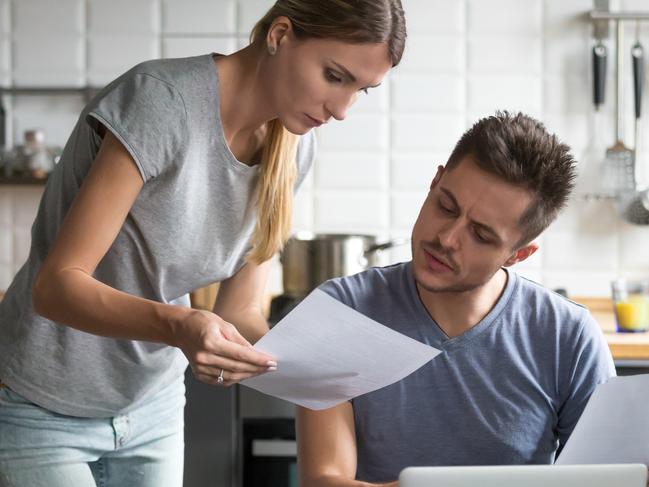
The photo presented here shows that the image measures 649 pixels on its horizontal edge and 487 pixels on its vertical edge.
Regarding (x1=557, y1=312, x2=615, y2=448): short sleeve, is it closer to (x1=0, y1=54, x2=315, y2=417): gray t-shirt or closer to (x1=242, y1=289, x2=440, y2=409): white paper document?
(x1=242, y1=289, x2=440, y2=409): white paper document

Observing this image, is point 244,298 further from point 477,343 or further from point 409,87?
point 409,87

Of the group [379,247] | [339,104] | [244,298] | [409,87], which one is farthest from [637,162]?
[339,104]

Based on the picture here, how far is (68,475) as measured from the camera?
1495 millimetres

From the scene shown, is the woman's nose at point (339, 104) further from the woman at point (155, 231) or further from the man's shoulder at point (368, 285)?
the man's shoulder at point (368, 285)

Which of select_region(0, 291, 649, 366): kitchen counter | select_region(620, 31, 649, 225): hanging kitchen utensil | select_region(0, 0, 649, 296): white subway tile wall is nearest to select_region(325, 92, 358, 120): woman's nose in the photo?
select_region(0, 291, 649, 366): kitchen counter

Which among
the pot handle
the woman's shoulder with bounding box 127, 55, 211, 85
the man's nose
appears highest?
the woman's shoulder with bounding box 127, 55, 211, 85

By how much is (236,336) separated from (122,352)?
0.43m

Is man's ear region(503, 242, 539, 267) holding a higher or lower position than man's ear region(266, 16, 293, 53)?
lower

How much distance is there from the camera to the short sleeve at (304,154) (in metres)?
1.68

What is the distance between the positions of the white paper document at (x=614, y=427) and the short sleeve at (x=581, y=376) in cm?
23

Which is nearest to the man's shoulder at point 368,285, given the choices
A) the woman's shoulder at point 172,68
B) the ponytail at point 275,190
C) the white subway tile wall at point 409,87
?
the ponytail at point 275,190

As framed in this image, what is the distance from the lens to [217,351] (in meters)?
1.18

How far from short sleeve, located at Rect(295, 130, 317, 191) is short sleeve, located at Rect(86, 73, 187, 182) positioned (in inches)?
11.8

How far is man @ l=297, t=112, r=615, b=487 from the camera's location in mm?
1470
